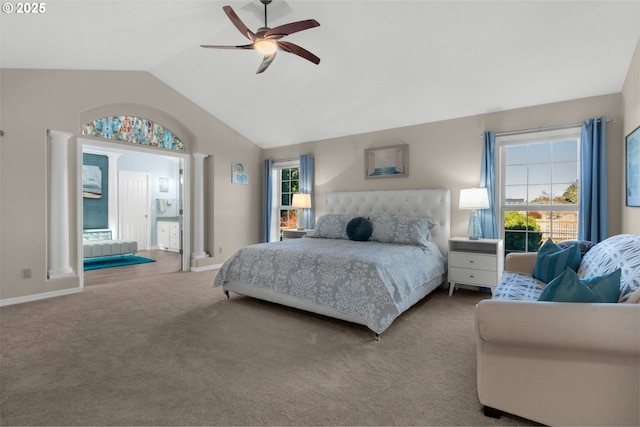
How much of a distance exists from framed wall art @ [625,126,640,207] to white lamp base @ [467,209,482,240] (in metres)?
1.37

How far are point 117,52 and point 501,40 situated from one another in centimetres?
423

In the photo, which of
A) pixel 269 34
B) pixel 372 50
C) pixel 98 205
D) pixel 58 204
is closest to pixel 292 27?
pixel 269 34

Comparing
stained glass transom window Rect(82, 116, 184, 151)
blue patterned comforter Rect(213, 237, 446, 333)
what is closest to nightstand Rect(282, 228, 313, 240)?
blue patterned comforter Rect(213, 237, 446, 333)

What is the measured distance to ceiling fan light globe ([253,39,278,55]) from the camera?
2.77 metres

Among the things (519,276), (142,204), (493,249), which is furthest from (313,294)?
(142,204)

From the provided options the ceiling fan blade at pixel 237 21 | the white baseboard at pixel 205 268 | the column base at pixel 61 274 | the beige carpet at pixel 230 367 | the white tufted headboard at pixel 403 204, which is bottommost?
the beige carpet at pixel 230 367

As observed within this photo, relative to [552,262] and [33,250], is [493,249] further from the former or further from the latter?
[33,250]

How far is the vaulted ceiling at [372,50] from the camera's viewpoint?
109 inches

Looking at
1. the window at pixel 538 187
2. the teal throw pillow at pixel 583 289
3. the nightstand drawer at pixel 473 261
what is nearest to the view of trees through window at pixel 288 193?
the nightstand drawer at pixel 473 261

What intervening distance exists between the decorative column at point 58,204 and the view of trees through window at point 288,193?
345cm

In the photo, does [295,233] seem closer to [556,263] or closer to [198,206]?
[198,206]

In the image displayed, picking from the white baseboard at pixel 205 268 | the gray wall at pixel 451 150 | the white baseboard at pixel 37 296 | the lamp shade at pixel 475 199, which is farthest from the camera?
the white baseboard at pixel 205 268

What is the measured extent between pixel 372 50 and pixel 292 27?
121 cm

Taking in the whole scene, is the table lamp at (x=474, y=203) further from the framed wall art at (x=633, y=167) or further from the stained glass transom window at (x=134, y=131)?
the stained glass transom window at (x=134, y=131)
